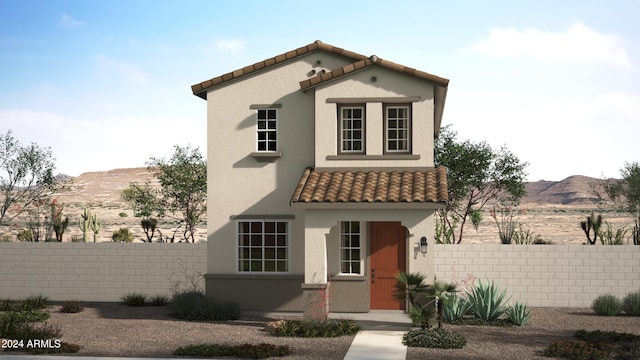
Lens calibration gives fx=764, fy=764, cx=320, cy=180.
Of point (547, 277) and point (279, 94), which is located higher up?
point (279, 94)

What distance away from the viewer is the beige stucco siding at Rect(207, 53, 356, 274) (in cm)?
2139

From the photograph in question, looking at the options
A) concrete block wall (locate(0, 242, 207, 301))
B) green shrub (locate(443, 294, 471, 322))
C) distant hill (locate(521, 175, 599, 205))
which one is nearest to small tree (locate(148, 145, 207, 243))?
concrete block wall (locate(0, 242, 207, 301))

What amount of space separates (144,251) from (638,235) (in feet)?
55.0

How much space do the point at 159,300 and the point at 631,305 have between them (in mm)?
13731

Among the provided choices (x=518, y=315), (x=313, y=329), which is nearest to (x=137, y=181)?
(x=518, y=315)

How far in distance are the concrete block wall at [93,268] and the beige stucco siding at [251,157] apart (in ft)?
7.18

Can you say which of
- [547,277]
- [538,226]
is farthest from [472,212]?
[538,226]

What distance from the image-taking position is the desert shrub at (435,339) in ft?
52.2

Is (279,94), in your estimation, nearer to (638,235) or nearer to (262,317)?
(262,317)

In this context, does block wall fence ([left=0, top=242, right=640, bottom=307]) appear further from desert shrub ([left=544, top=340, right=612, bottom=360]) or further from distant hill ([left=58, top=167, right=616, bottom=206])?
distant hill ([left=58, top=167, right=616, bottom=206])

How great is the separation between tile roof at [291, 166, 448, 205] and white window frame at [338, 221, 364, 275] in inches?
64.0

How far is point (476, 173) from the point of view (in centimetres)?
3388

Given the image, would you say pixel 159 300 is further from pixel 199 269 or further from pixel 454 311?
pixel 454 311

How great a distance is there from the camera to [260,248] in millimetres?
21453
